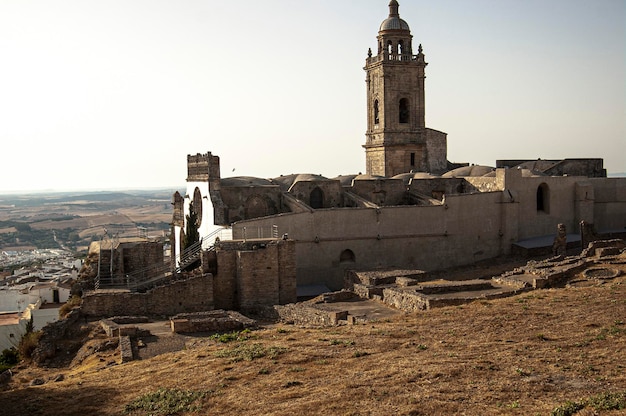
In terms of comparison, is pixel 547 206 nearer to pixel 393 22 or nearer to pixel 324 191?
pixel 324 191

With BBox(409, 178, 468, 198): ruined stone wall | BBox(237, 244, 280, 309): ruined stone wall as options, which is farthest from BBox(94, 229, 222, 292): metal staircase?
BBox(409, 178, 468, 198): ruined stone wall

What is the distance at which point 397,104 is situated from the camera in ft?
137

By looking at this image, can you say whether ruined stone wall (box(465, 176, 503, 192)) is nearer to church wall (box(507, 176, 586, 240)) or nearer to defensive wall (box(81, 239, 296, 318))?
church wall (box(507, 176, 586, 240))

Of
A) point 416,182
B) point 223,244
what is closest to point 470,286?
point 223,244

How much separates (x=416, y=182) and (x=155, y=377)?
24021mm

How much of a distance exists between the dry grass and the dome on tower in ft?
93.0

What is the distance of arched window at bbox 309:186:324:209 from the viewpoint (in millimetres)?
32156

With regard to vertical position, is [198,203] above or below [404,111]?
below

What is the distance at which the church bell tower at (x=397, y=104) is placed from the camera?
41594 millimetres

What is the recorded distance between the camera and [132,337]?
56.7 feet

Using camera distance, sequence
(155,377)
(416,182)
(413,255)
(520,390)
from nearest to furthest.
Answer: (520,390)
(155,377)
(413,255)
(416,182)

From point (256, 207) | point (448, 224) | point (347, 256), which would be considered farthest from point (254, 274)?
point (448, 224)

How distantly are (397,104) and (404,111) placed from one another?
0.99 metres

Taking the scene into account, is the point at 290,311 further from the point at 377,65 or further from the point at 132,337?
the point at 377,65
